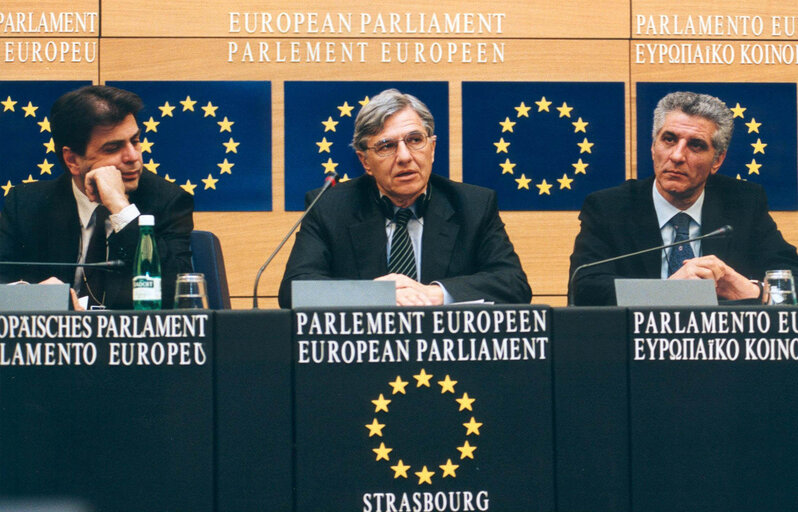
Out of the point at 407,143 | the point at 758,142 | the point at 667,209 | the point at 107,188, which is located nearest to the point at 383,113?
the point at 407,143

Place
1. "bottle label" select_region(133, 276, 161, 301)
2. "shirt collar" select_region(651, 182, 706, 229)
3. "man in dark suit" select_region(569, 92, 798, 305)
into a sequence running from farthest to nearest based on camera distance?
"shirt collar" select_region(651, 182, 706, 229), "man in dark suit" select_region(569, 92, 798, 305), "bottle label" select_region(133, 276, 161, 301)

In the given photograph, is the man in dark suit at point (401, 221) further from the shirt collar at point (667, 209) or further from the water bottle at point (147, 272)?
the shirt collar at point (667, 209)

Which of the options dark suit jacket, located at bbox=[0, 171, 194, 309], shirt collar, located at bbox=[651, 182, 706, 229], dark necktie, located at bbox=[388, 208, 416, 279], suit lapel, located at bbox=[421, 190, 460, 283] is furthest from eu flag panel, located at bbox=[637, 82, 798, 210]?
dark suit jacket, located at bbox=[0, 171, 194, 309]

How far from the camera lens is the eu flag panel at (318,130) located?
11.8 ft

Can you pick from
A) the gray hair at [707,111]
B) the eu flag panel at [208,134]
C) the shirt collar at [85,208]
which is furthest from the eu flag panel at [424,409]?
the eu flag panel at [208,134]

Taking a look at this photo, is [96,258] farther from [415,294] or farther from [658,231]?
[658,231]

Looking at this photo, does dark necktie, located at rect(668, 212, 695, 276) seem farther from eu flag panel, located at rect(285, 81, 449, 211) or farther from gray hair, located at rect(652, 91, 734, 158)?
eu flag panel, located at rect(285, 81, 449, 211)

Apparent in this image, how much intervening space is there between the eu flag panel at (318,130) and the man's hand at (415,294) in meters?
1.33

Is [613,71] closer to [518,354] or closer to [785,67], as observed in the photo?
[785,67]

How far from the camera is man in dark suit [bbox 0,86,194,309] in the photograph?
2740 millimetres

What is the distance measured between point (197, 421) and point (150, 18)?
2440 mm

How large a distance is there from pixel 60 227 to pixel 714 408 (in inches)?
84.6

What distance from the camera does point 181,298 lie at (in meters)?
2.00

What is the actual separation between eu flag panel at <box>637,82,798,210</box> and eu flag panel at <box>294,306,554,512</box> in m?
2.16
